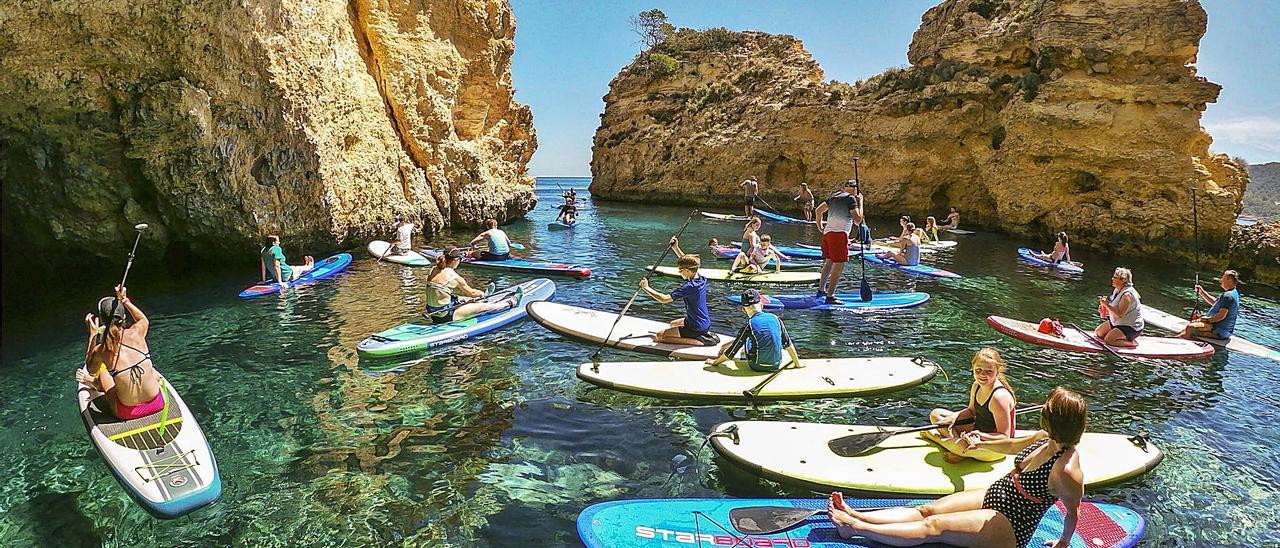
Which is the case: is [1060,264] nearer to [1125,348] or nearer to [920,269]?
[920,269]

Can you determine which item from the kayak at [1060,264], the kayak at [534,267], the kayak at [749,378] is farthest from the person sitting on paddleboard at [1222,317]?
the kayak at [534,267]

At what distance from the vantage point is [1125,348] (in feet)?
32.6

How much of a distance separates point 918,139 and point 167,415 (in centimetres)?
3490

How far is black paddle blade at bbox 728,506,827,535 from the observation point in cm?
459

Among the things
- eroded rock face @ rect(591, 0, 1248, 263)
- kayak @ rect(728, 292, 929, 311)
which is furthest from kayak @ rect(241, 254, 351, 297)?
Answer: eroded rock face @ rect(591, 0, 1248, 263)

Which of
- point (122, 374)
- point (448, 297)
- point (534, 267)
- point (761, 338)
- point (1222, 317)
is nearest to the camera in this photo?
point (122, 374)

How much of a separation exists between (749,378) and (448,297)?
5784 millimetres

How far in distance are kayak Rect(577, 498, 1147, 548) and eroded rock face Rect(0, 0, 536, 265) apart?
14480mm

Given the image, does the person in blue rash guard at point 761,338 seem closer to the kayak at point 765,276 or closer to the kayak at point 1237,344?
the kayak at point 765,276

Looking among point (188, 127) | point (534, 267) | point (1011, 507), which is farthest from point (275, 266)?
point (1011, 507)

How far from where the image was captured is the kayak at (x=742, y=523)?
4.45 meters

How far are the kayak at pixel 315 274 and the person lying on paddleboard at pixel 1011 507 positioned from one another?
1330 centimetres

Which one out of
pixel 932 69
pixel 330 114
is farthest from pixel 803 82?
pixel 330 114

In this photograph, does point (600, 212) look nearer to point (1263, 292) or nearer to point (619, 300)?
point (619, 300)
